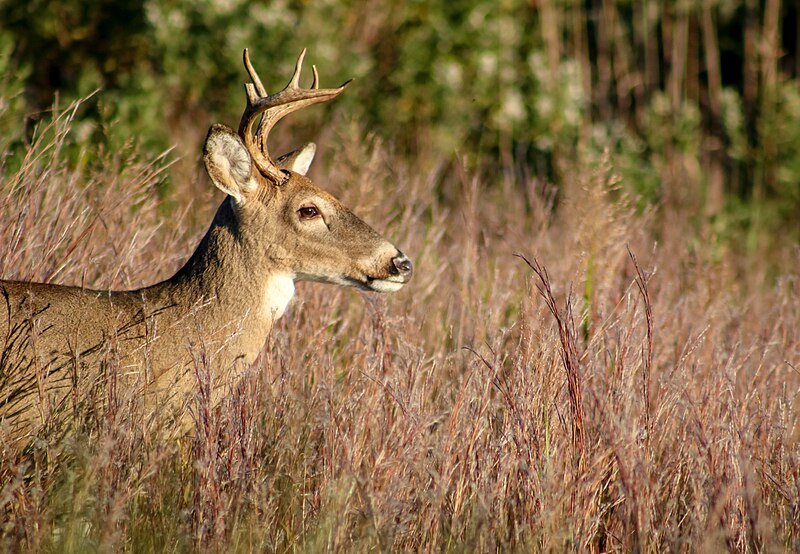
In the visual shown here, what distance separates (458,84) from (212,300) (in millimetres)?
6779

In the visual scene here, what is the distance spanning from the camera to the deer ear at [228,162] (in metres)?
4.51

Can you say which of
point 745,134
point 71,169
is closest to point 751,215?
point 745,134

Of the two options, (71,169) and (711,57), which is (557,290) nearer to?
(71,169)

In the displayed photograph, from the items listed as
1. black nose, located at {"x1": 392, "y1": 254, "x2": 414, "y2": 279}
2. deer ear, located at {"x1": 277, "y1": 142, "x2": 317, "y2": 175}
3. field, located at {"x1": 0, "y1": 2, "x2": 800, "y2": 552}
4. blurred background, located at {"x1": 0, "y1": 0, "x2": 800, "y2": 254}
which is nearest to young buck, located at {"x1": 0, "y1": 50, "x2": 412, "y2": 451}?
black nose, located at {"x1": 392, "y1": 254, "x2": 414, "y2": 279}

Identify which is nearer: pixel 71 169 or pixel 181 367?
pixel 181 367

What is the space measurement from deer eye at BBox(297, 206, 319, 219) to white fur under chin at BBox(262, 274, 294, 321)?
270mm

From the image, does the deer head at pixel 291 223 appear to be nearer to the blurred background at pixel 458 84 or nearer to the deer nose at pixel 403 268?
the deer nose at pixel 403 268

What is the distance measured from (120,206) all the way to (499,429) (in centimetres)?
226

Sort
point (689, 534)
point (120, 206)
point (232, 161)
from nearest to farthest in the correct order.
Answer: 1. point (689, 534)
2. point (232, 161)
3. point (120, 206)

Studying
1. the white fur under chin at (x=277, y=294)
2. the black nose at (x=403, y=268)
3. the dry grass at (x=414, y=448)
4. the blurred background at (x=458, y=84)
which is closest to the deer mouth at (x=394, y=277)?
the black nose at (x=403, y=268)

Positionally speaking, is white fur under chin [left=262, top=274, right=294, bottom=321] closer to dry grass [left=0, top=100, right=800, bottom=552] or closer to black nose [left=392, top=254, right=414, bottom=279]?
dry grass [left=0, top=100, right=800, bottom=552]

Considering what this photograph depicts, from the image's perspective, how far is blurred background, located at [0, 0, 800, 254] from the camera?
9555 millimetres

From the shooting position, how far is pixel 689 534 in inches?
148

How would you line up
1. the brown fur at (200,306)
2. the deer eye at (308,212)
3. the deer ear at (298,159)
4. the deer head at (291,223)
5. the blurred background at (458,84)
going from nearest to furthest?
1. the brown fur at (200,306)
2. the deer head at (291,223)
3. the deer eye at (308,212)
4. the deer ear at (298,159)
5. the blurred background at (458,84)
